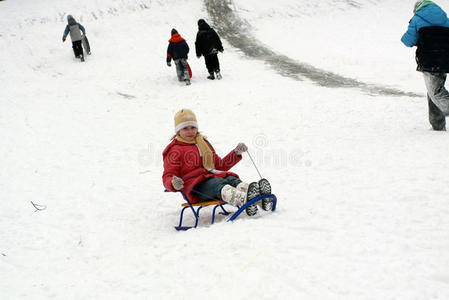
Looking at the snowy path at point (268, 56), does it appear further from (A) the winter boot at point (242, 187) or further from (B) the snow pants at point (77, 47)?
(B) the snow pants at point (77, 47)

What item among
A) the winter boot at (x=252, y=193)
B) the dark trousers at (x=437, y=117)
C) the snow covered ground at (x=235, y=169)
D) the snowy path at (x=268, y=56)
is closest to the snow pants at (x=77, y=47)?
the snow covered ground at (x=235, y=169)

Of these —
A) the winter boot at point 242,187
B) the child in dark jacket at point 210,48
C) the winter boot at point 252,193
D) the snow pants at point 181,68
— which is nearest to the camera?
the winter boot at point 252,193

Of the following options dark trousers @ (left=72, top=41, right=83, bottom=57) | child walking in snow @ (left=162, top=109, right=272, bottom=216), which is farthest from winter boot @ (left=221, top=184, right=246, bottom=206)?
dark trousers @ (left=72, top=41, right=83, bottom=57)

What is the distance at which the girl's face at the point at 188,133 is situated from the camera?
4496 mm

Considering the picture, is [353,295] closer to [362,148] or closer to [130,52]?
[362,148]

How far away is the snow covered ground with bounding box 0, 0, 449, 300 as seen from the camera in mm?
2857

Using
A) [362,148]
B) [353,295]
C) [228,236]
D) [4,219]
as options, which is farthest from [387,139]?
[4,219]

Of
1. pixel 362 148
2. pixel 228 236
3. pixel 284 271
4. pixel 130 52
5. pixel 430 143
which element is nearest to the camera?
pixel 284 271

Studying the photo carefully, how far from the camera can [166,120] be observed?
921cm

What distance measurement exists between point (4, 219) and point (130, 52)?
40.3 ft

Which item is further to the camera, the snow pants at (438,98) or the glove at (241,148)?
the snow pants at (438,98)

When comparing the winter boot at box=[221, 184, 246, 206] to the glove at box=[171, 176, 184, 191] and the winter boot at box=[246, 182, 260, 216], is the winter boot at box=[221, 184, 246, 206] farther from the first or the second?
the glove at box=[171, 176, 184, 191]

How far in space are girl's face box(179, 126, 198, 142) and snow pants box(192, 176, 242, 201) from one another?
0.60m

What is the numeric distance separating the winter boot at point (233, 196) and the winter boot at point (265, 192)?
0.71 feet
